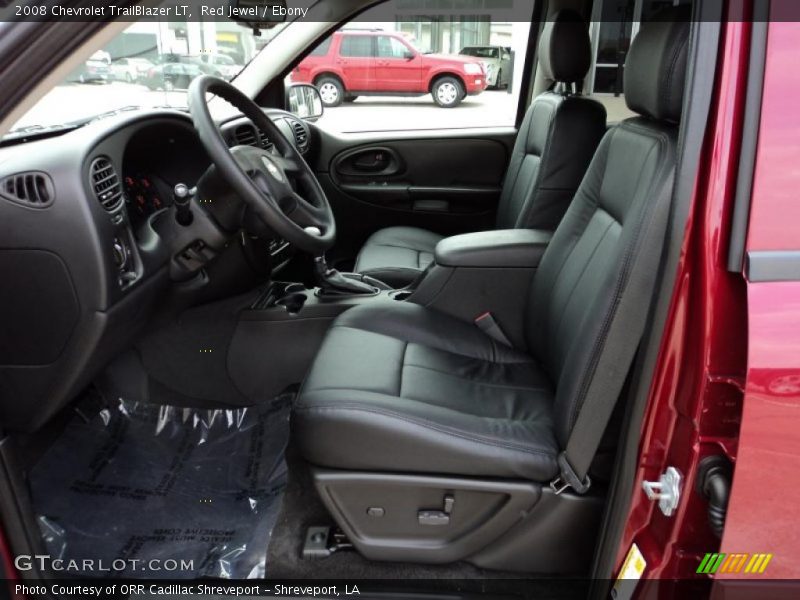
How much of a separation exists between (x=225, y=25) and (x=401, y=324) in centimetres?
123

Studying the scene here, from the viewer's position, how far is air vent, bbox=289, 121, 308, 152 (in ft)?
9.48

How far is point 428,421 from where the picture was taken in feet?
4.38

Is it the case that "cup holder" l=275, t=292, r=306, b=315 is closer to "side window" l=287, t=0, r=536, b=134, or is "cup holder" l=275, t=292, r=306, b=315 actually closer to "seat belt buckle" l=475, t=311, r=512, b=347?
"seat belt buckle" l=475, t=311, r=512, b=347

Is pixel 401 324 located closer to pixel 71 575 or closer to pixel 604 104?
pixel 71 575

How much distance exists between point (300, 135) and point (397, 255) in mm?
732

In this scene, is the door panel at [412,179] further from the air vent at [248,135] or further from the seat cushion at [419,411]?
the seat cushion at [419,411]

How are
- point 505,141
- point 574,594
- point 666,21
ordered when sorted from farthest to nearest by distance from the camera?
point 505,141, point 574,594, point 666,21

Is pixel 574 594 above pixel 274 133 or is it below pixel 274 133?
below

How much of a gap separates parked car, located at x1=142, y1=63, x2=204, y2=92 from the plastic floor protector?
3.99ft

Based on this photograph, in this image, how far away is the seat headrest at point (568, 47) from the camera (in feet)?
7.02

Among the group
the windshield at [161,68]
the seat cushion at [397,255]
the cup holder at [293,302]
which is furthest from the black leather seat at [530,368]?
the windshield at [161,68]

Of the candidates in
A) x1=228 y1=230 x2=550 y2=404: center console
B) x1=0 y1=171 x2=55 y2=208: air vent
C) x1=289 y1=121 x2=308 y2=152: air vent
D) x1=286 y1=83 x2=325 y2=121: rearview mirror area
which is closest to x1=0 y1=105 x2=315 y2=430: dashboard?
x1=0 y1=171 x2=55 y2=208: air vent

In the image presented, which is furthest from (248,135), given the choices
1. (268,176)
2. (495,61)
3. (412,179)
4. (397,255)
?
(495,61)

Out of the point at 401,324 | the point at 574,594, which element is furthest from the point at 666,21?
the point at 574,594
